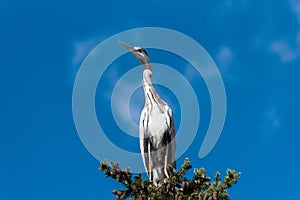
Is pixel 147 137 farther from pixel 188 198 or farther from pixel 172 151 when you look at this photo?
pixel 188 198

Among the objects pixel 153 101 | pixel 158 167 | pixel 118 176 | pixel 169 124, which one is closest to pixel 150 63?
pixel 153 101

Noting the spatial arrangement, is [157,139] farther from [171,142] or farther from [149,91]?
[149,91]


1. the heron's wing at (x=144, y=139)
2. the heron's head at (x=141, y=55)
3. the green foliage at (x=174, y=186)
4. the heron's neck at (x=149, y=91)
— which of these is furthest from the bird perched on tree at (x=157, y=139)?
the green foliage at (x=174, y=186)

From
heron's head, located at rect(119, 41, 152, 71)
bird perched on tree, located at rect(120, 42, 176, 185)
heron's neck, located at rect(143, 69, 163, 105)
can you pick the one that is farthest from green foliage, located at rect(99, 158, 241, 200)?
heron's head, located at rect(119, 41, 152, 71)

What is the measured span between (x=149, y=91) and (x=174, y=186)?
180 inches

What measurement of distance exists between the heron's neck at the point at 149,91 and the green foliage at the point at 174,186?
387 centimetres

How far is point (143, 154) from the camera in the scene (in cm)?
1091

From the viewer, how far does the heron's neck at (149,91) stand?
37.5 feet

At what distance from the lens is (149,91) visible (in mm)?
11586

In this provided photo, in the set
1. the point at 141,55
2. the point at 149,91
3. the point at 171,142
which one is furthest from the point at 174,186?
the point at 141,55

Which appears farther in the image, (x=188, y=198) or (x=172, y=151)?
(x=172, y=151)

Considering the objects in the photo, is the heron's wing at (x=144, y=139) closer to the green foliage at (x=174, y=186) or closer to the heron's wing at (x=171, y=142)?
the heron's wing at (x=171, y=142)

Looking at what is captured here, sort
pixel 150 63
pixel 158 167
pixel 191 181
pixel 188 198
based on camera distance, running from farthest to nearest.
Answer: pixel 150 63 < pixel 158 167 < pixel 191 181 < pixel 188 198

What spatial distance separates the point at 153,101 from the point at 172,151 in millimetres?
1389
